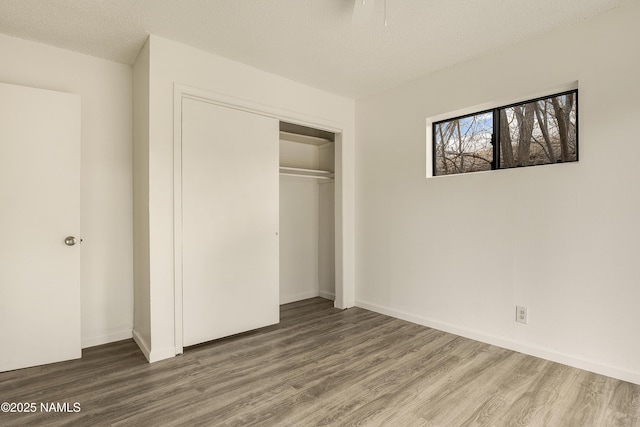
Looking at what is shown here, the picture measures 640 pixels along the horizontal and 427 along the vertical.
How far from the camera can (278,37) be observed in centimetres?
261

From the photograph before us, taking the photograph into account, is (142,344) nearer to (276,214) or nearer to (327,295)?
(276,214)

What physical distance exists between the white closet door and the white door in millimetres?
848

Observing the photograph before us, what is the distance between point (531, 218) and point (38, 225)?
149 inches

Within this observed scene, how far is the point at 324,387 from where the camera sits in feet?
7.04

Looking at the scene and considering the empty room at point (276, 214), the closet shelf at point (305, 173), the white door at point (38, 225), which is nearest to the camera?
the empty room at point (276, 214)

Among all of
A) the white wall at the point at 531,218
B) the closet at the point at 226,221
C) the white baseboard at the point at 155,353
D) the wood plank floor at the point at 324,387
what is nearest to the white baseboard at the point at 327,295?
the white wall at the point at 531,218

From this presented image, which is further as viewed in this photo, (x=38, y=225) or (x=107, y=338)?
(x=107, y=338)

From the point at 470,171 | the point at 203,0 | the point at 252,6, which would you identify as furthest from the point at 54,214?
the point at 470,171

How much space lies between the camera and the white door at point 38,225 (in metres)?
2.38

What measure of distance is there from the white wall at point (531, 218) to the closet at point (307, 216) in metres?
0.87

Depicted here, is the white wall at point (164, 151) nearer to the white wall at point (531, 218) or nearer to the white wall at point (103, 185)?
the white wall at point (103, 185)

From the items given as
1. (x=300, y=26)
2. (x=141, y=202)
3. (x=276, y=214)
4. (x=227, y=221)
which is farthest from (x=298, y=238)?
(x=300, y=26)

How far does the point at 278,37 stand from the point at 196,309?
91.9 inches

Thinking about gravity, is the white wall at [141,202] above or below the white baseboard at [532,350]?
above
